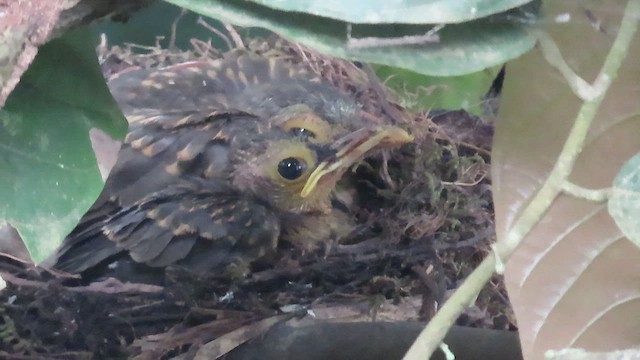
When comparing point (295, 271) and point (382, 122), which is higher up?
point (382, 122)


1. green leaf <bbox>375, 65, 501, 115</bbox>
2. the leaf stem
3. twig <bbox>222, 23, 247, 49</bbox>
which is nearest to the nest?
green leaf <bbox>375, 65, 501, 115</bbox>

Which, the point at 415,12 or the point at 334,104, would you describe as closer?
the point at 415,12

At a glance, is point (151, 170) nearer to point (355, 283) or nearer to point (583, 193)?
point (355, 283)

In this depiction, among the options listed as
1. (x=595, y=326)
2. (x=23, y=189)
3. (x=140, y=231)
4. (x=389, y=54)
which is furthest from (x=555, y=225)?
(x=140, y=231)

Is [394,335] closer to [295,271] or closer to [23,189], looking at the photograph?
[295,271]

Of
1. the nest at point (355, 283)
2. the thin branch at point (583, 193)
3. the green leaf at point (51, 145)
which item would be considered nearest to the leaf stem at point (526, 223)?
the thin branch at point (583, 193)

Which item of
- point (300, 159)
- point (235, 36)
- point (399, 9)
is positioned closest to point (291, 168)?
point (300, 159)
